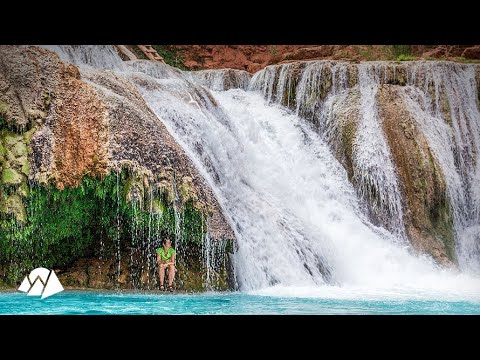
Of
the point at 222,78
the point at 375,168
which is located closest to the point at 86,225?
the point at 375,168

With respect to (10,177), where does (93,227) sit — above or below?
below

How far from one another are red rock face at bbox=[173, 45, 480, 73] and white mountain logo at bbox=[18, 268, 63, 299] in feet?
16.7

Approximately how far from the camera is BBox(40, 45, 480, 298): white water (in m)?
8.46

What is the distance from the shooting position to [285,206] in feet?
31.1

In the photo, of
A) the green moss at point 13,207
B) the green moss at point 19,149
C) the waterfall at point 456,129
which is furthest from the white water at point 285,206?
the green moss at point 13,207

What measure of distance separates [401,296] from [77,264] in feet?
12.5

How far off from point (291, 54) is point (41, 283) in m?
6.66

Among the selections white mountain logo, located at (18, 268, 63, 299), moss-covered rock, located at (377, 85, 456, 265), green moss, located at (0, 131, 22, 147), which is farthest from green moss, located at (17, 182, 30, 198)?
moss-covered rock, located at (377, 85, 456, 265)

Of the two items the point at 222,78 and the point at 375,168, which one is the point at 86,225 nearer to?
the point at 375,168

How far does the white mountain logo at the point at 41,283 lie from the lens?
7.58 meters

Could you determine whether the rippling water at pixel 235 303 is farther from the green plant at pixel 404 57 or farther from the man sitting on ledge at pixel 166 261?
the green plant at pixel 404 57

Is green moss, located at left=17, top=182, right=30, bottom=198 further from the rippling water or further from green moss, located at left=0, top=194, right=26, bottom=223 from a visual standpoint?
the rippling water
